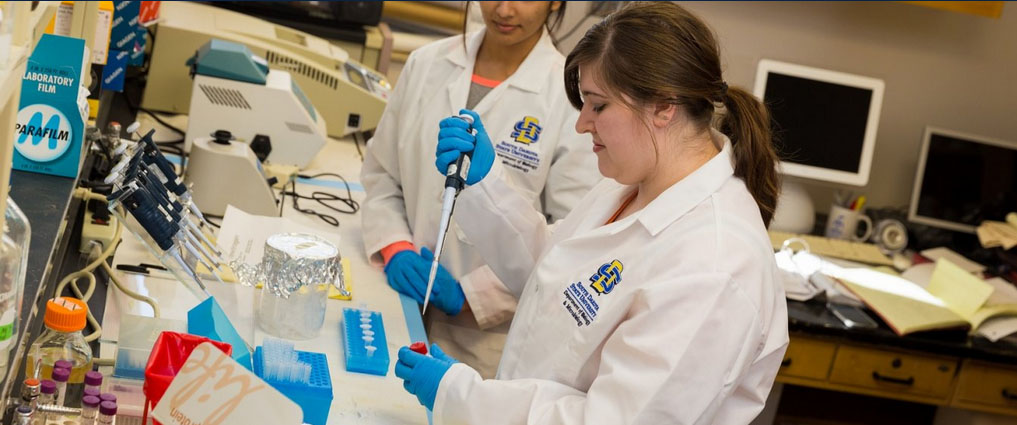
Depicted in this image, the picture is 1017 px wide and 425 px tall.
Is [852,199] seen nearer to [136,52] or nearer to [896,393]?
[896,393]

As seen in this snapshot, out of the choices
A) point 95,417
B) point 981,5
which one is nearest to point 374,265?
point 95,417

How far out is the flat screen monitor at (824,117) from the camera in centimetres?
347

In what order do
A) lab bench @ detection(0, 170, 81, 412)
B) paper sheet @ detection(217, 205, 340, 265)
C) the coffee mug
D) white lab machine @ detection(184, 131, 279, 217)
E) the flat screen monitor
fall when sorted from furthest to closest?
1. the coffee mug
2. the flat screen monitor
3. white lab machine @ detection(184, 131, 279, 217)
4. paper sheet @ detection(217, 205, 340, 265)
5. lab bench @ detection(0, 170, 81, 412)

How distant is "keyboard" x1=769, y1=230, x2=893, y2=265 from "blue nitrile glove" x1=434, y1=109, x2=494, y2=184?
1678 mm

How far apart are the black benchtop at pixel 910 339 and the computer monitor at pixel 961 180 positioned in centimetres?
69

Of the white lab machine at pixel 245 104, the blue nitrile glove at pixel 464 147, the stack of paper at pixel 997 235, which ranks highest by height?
the blue nitrile glove at pixel 464 147

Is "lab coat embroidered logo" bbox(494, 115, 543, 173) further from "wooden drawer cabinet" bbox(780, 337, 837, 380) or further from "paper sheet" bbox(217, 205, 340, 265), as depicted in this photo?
"wooden drawer cabinet" bbox(780, 337, 837, 380)

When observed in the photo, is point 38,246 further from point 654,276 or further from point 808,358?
Result: point 808,358

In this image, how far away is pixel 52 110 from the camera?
1.89 m

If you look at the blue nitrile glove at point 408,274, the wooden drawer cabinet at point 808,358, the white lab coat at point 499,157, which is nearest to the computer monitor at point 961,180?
the wooden drawer cabinet at point 808,358

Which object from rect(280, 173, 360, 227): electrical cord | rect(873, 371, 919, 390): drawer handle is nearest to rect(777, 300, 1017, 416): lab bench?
rect(873, 371, 919, 390): drawer handle

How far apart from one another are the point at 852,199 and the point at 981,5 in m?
0.75

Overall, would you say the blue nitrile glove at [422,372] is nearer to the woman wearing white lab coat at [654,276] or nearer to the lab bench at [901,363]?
the woman wearing white lab coat at [654,276]

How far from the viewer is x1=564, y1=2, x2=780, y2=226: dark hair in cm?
149
